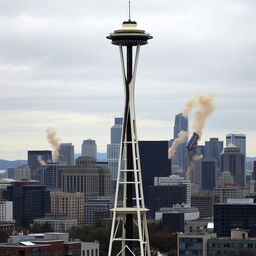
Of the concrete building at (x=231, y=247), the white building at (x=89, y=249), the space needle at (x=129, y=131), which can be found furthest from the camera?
the white building at (x=89, y=249)

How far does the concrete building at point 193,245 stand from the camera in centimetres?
14638

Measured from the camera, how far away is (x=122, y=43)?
96.8 m

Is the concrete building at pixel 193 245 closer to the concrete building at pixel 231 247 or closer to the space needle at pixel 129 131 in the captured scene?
the concrete building at pixel 231 247

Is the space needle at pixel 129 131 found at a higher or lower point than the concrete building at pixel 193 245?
higher

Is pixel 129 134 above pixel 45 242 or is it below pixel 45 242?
above

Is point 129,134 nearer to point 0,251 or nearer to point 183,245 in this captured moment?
point 0,251

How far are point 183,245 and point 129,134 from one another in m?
52.9

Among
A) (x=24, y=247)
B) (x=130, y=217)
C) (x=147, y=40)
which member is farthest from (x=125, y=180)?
(x=24, y=247)

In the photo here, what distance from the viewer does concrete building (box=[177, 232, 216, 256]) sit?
14638 centimetres

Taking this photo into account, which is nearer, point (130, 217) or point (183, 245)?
point (130, 217)

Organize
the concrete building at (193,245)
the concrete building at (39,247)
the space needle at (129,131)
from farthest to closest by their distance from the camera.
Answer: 1. the concrete building at (193,245)
2. the concrete building at (39,247)
3. the space needle at (129,131)

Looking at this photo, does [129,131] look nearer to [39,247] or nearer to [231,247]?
[39,247]

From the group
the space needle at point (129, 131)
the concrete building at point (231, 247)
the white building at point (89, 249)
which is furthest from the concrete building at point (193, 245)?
the space needle at point (129, 131)

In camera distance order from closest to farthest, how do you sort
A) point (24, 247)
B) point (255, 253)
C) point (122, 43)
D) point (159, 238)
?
point (122, 43) → point (24, 247) → point (255, 253) → point (159, 238)
